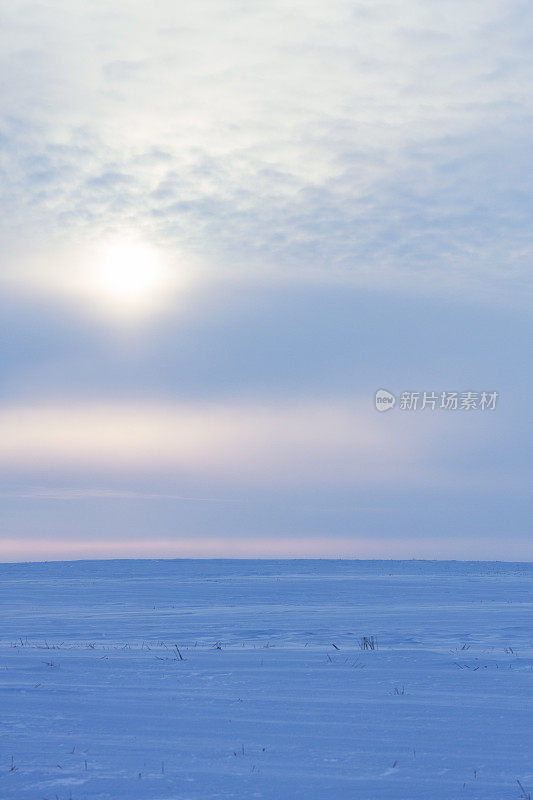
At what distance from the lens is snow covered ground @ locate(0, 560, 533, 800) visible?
21.5 ft

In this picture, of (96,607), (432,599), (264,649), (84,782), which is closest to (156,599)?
(96,607)

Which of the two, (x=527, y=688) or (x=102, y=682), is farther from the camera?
(x=102, y=682)

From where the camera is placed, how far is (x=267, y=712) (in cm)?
898

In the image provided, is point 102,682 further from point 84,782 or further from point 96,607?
point 96,607

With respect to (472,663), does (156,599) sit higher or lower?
lower

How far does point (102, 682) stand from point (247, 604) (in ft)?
51.2

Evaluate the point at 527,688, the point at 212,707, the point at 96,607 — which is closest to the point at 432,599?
the point at 96,607

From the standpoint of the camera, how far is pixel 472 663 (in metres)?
12.3

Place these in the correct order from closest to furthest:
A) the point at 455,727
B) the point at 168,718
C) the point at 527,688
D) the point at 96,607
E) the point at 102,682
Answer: the point at 455,727 < the point at 168,718 < the point at 527,688 < the point at 102,682 < the point at 96,607

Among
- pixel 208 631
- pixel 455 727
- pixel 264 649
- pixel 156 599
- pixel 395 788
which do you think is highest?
pixel 395 788

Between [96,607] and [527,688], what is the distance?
1729 cm

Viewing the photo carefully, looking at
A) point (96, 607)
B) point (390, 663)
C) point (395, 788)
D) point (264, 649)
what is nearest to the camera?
point (395, 788)

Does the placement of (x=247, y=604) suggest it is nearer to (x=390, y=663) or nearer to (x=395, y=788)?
(x=390, y=663)

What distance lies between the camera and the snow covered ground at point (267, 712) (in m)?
6.54
